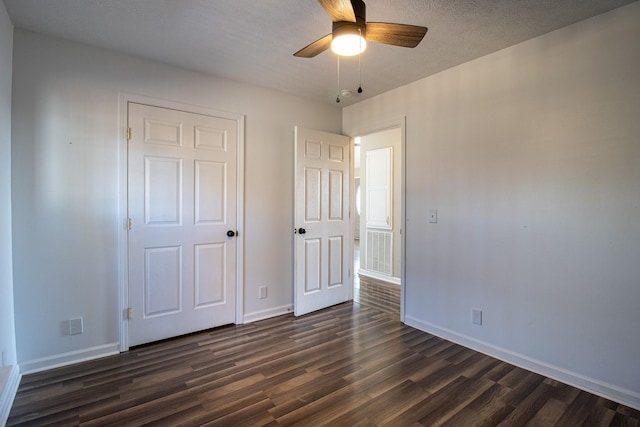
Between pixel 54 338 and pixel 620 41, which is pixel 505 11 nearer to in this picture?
pixel 620 41

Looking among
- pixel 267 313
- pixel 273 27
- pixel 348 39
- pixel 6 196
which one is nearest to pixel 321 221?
pixel 267 313

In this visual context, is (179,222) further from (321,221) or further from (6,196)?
(321,221)

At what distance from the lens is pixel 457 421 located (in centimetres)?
184

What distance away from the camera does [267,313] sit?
3498 mm

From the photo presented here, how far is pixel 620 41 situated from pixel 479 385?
247cm

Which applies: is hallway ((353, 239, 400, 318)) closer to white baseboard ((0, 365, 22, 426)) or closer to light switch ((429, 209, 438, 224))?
light switch ((429, 209, 438, 224))

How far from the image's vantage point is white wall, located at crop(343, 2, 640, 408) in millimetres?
2031

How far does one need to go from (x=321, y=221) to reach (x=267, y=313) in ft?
3.96

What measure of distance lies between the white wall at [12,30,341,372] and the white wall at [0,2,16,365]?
2.9 inches

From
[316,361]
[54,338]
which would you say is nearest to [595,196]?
[316,361]

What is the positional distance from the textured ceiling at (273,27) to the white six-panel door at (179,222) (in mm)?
570

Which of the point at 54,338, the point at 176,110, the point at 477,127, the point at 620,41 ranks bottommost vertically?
the point at 54,338

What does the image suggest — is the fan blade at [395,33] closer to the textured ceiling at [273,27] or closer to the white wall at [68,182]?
the textured ceiling at [273,27]

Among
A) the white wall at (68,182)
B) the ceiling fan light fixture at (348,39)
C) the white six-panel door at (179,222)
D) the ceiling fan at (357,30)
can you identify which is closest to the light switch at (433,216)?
the ceiling fan at (357,30)
